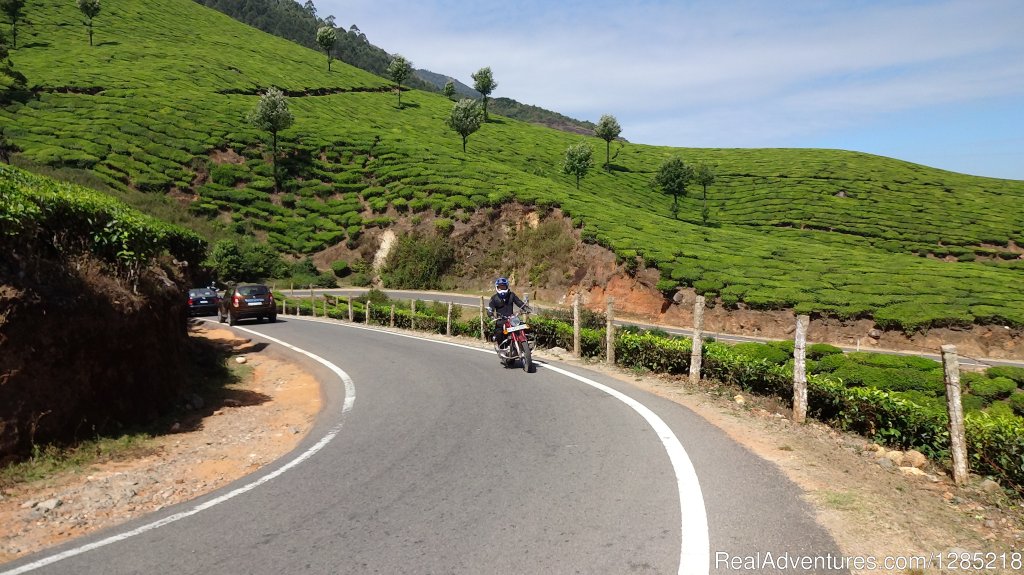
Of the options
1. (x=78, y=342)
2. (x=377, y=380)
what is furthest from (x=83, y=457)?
(x=377, y=380)

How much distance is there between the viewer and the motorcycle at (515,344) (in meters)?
11.3

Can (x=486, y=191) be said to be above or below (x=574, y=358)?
above

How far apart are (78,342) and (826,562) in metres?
7.84

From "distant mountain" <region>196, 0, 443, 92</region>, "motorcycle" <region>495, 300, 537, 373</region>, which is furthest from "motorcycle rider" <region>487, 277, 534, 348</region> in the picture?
"distant mountain" <region>196, 0, 443, 92</region>

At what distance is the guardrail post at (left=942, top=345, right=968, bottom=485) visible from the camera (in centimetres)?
546

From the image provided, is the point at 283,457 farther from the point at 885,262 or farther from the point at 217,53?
the point at 217,53

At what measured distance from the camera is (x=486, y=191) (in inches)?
1986

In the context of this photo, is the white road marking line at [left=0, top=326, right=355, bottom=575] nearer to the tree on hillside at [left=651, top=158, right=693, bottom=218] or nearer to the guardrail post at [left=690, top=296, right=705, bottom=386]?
the guardrail post at [left=690, top=296, right=705, bottom=386]

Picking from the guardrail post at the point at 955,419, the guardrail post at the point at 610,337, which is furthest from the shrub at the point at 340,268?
the guardrail post at the point at 955,419

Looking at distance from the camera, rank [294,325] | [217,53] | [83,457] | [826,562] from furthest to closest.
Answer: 1. [217,53]
2. [294,325]
3. [83,457]
4. [826,562]

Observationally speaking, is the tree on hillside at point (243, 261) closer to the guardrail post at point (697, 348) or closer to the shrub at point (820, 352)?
the shrub at point (820, 352)

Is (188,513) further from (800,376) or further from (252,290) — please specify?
(252,290)

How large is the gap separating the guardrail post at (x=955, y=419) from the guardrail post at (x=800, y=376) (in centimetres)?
195

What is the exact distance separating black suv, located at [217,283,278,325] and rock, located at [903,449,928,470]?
75.4 ft
